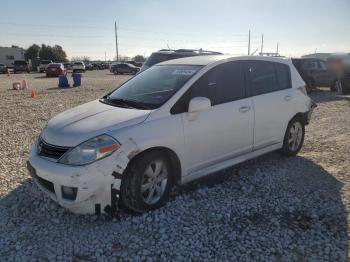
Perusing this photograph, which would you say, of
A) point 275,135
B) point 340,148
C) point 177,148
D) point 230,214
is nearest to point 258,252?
point 230,214

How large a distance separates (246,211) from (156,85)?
6.44 ft

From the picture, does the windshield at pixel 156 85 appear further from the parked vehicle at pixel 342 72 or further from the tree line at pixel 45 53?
the tree line at pixel 45 53

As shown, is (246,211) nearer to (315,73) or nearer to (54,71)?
(315,73)

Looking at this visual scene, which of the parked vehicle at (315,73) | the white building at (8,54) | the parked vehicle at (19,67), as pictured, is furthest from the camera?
the white building at (8,54)

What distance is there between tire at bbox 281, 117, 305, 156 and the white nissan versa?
17cm

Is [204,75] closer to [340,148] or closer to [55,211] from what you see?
[55,211]

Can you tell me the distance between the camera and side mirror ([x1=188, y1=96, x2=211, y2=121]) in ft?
12.8

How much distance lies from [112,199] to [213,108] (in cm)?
169

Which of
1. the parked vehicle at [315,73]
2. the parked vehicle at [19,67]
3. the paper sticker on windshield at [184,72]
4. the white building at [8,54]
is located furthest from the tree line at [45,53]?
the paper sticker on windshield at [184,72]

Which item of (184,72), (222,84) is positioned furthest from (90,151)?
(222,84)

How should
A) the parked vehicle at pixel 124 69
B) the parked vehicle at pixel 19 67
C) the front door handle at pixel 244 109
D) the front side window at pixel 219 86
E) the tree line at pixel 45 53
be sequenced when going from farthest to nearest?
the tree line at pixel 45 53 → the parked vehicle at pixel 19 67 → the parked vehicle at pixel 124 69 → the front door handle at pixel 244 109 → the front side window at pixel 219 86

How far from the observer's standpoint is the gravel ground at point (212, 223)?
314 cm

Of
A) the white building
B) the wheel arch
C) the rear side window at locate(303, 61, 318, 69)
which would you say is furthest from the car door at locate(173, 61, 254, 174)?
the white building

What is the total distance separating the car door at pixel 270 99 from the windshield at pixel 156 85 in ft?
3.41
